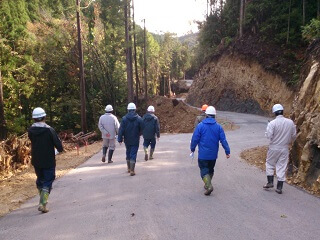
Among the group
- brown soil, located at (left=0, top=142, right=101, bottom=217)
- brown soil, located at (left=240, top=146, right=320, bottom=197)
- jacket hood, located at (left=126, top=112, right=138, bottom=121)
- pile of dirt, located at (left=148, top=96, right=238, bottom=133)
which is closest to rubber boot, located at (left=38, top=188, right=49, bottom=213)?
brown soil, located at (left=0, top=142, right=101, bottom=217)

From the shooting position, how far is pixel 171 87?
7650 cm

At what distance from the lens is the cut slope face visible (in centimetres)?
2829

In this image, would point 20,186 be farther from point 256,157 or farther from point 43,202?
point 256,157

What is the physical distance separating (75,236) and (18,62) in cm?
2042

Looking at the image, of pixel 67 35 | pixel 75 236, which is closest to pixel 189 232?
pixel 75 236

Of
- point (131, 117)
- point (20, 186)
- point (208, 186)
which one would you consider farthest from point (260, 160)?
point (20, 186)

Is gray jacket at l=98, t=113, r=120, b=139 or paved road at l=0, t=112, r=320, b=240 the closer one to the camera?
paved road at l=0, t=112, r=320, b=240

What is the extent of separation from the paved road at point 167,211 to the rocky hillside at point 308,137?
481 mm

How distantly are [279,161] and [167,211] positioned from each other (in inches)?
118

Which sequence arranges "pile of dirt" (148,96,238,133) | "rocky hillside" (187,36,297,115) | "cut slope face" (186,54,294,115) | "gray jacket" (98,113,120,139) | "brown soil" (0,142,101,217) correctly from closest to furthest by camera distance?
"brown soil" (0,142,101,217), "gray jacket" (98,113,120,139), "pile of dirt" (148,96,238,133), "rocky hillside" (187,36,297,115), "cut slope face" (186,54,294,115)

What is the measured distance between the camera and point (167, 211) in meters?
5.67

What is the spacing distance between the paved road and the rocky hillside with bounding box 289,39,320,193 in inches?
18.9

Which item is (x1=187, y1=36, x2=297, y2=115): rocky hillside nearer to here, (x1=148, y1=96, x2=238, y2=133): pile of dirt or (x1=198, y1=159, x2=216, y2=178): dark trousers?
(x1=148, y1=96, x2=238, y2=133): pile of dirt

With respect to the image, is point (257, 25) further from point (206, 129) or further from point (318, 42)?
point (206, 129)
